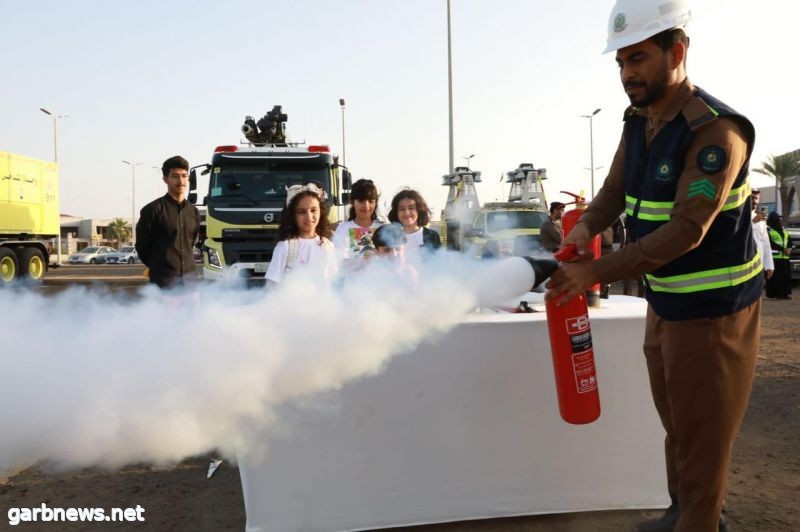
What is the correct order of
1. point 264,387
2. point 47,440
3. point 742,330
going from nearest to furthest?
point 47,440
point 742,330
point 264,387

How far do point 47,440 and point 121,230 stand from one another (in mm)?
90107

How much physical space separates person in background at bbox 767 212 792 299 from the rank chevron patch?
1180 cm

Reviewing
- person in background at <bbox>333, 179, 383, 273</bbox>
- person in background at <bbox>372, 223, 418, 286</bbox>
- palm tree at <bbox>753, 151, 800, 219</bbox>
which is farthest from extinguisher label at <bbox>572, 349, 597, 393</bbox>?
palm tree at <bbox>753, 151, 800, 219</bbox>

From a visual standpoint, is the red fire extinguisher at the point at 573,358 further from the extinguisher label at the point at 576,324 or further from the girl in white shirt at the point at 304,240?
the girl in white shirt at the point at 304,240

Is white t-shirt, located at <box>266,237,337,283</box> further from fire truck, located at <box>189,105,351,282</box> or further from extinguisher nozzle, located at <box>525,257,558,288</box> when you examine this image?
fire truck, located at <box>189,105,351,282</box>

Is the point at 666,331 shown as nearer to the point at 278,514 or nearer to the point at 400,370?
the point at 400,370

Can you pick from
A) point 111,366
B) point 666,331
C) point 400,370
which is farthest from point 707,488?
point 111,366

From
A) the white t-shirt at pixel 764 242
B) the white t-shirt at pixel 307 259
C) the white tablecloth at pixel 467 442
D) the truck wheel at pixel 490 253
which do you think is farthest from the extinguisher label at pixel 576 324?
the white t-shirt at pixel 764 242

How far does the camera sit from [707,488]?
2.47 metres

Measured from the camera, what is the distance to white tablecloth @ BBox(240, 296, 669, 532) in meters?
3.12

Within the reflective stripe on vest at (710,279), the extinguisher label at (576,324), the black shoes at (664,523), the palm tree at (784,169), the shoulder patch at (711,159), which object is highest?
the palm tree at (784,169)

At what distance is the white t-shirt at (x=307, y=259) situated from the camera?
4016 millimetres

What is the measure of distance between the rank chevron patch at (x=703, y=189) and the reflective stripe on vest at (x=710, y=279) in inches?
13.9

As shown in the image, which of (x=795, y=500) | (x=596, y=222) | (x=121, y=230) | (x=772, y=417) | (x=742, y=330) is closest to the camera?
(x=742, y=330)
